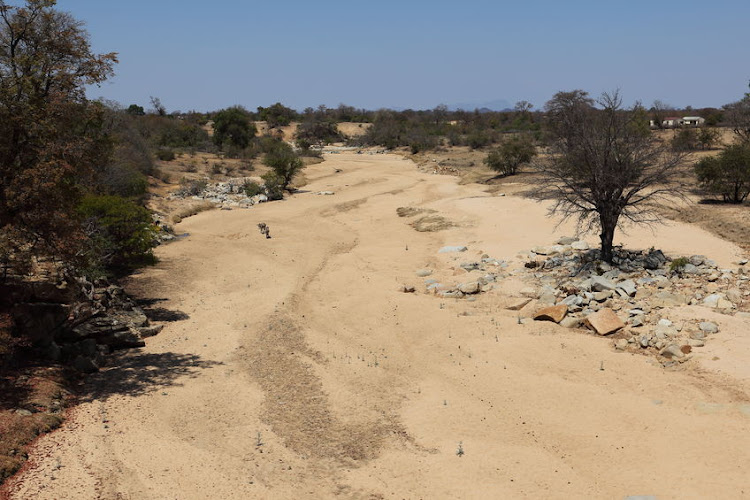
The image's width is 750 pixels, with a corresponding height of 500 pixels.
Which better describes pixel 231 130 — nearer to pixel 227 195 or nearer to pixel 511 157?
pixel 227 195

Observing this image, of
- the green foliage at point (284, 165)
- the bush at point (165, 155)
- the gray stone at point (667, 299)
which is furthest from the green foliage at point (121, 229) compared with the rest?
the bush at point (165, 155)

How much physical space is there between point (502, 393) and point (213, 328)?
904 cm

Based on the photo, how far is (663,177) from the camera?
17.9 metres

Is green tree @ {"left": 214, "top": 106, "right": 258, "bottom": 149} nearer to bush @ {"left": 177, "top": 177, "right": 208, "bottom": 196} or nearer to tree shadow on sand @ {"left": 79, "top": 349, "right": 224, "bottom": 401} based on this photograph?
bush @ {"left": 177, "top": 177, "right": 208, "bottom": 196}

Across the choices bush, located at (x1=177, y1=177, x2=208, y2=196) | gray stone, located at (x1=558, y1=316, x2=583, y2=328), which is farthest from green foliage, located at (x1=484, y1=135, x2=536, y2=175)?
gray stone, located at (x1=558, y1=316, x2=583, y2=328)

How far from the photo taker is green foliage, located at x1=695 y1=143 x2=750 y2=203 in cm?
2833

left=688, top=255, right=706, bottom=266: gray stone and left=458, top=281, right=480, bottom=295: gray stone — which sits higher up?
left=688, top=255, right=706, bottom=266: gray stone

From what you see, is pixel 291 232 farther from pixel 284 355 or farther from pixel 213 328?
pixel 284 355

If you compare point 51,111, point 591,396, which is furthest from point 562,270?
point 51,111

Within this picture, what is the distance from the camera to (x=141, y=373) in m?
13.3

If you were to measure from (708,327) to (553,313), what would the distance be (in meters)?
3.92

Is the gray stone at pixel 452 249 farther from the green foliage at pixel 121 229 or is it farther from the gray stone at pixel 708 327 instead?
the green foliage at pixel 121 229

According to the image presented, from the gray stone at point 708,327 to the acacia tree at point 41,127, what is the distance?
1515 cm

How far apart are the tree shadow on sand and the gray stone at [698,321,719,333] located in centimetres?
1242
